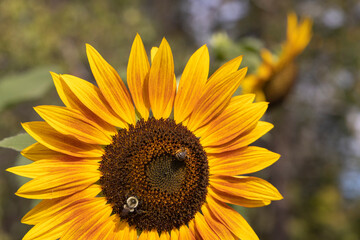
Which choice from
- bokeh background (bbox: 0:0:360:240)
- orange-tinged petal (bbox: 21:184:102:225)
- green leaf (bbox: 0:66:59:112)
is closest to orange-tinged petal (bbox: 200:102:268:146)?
orange-tinged petal (bbox: 21:184:102:225)

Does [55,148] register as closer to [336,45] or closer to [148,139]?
[148,139]

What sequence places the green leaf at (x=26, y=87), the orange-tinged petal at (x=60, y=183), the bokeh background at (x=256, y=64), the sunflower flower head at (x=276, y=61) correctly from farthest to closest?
the bokeh background at (x=256, y=64)
the sunflower flower head at (x=276, y=61)
the green leaf at (x=26, y=87)
the orange-tinged petal at (x=60, y=183)

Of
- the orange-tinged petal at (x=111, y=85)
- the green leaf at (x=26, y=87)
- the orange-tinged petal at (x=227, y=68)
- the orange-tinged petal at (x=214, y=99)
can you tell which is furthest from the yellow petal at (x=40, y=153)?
the green leaf at (x=26, y=87)

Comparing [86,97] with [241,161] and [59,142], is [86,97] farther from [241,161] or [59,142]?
[241,161]

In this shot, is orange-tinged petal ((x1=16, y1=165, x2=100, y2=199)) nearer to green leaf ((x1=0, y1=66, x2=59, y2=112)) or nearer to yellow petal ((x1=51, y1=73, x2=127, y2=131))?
yellow petal ((x1=51, y1=73, x2=127, y2=131))

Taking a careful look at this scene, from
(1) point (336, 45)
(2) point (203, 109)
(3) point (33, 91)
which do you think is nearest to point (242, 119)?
(2) point (203, 109)

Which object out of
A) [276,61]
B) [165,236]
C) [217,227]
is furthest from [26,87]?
[276,61]

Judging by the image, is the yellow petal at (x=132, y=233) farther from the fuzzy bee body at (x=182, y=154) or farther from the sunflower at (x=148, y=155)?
the fuzzy bee body at (x=182, y=154)
